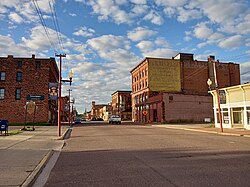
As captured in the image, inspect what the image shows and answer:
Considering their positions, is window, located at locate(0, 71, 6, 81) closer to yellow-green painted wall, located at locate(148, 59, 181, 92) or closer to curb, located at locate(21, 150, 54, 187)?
yellow-green painted wall, located at locate(148, 59, 181, 92)

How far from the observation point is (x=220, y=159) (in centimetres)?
1039

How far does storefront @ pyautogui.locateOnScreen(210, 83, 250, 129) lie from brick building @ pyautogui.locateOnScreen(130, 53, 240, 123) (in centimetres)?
2218

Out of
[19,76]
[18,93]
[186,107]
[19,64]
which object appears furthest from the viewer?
[186,107]

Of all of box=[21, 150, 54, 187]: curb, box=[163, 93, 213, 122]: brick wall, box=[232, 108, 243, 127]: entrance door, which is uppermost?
box=[163, 93, 213, 122]: brick wall

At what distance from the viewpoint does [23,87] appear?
5100cm

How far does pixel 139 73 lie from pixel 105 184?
69.3 metres

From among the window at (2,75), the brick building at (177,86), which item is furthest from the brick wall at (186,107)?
the window at (2,75)

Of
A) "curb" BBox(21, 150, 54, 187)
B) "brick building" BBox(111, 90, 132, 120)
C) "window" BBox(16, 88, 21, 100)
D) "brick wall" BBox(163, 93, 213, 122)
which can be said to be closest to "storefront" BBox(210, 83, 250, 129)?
"brick wall" BBox(163, 93, 213, 122)

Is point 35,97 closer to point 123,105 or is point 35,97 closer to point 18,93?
point 18,93

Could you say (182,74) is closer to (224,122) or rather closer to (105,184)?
(224,122)

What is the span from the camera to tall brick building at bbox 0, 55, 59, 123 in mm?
50094

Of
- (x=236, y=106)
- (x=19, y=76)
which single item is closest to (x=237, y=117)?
(x=236, y=106)

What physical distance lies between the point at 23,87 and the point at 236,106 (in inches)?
1426

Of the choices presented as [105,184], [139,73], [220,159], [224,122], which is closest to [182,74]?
[139,73]
